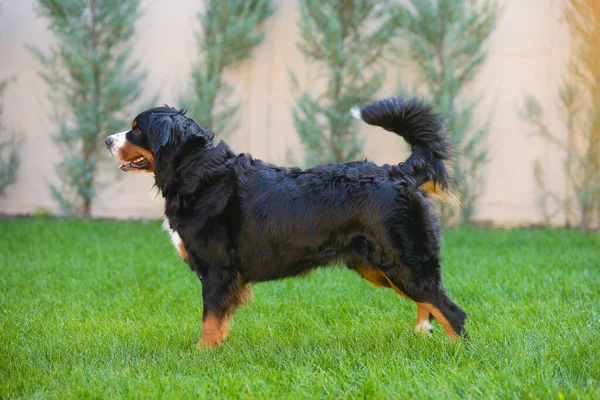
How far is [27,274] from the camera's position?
537 cm

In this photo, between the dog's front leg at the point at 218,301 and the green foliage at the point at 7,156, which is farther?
the green foliage at the point at 7,156

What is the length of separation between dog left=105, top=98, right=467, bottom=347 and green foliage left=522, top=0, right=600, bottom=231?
17.9ft

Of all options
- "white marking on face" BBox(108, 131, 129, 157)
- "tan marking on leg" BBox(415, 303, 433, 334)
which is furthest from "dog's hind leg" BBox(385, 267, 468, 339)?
"white marking on face" BBox(108, 131, 129, 157)

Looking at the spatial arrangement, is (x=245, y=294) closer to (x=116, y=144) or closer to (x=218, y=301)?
(x=218, y=301)

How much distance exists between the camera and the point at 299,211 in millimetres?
3412

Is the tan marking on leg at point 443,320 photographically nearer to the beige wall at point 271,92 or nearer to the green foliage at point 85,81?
the beige wall at point 271,92

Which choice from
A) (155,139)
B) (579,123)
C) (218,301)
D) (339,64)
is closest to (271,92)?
(339,64)

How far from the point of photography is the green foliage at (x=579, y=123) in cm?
810

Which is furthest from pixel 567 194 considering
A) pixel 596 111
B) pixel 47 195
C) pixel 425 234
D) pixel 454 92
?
pixel 47 195

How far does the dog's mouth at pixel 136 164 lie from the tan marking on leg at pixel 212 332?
0.98 m

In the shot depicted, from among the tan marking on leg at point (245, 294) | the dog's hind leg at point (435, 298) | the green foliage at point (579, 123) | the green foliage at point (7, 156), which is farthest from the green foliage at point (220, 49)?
the dog's hind leg at point (435, 298)

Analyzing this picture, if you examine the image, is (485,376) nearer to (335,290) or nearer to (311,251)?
(311,251)

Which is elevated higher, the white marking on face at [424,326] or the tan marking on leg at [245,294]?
the tan marking on leg at [245,294]

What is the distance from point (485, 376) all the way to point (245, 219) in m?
1.48
